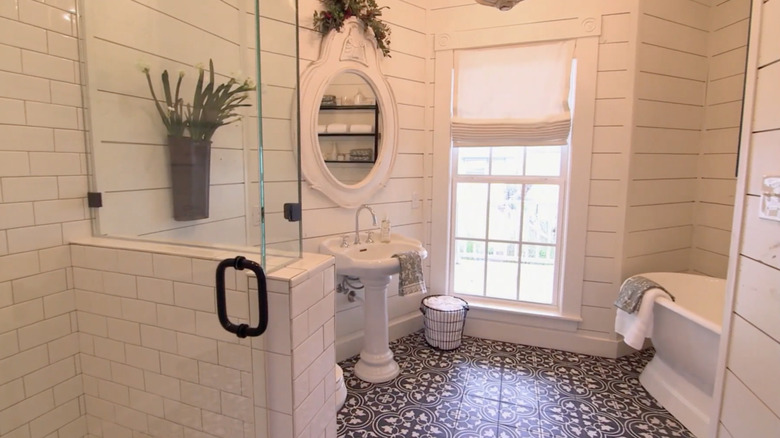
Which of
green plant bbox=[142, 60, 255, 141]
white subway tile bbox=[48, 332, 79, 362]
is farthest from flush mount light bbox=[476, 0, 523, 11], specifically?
white subway tile bbox=[48, 332, 79, 362]

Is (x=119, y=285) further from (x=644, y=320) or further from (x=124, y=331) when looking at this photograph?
(x=644, y=320)

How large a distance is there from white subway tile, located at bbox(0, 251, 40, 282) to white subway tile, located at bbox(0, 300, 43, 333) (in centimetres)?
11

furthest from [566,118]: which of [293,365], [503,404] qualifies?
[293,365]

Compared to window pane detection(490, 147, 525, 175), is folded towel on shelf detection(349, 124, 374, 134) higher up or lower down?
higher up

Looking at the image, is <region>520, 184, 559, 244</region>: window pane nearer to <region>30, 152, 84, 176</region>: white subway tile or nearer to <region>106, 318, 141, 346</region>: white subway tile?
<region>106, 318, 141, 346</region>: white subway tile

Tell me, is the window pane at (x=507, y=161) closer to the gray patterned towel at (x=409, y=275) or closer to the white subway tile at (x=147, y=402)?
the gray patterned towel at (x=409, y=275)

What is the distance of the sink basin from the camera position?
2.22 metres

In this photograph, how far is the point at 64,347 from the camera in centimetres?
161

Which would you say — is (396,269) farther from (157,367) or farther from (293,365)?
(157,367)

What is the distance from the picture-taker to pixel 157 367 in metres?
1.50

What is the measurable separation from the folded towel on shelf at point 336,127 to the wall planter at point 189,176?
0.92m

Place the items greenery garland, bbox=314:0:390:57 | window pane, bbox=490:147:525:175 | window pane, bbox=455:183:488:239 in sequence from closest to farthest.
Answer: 1. greenery garland, bbox=314:0:390:57
2. window pane, bbox=490:147:525:175
3. window pane, bbox=455:183:488:239

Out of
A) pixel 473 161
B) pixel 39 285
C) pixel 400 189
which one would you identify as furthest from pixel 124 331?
pixel 473 161

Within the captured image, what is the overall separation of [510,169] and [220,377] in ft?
7.67
